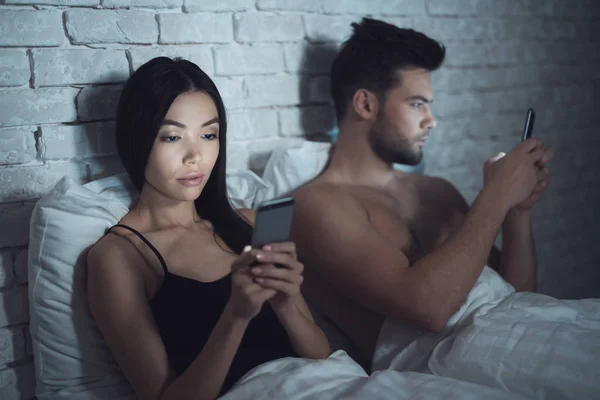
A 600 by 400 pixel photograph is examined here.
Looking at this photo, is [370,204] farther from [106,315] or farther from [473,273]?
[106,315]

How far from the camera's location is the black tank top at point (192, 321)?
1.07m

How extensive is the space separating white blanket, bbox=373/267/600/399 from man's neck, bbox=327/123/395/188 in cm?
38

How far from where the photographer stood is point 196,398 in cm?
97

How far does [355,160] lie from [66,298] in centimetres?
76

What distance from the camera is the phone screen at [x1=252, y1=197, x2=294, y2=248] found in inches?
34.3

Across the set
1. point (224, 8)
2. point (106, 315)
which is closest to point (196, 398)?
point (106, 315)

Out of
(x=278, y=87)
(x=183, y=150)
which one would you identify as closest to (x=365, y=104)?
(x=278, y=87)

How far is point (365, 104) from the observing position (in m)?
1.47

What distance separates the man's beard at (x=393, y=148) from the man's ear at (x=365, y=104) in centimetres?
4

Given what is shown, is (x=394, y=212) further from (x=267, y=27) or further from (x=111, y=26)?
(x=111, y=26)

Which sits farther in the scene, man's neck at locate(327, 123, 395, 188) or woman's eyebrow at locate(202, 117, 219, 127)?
man's neck at locate(327, 123, 395, 188)

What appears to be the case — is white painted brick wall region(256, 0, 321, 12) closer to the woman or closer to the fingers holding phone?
the woman

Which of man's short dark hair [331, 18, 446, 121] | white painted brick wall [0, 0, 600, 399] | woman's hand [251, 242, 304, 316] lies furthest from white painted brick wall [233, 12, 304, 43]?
woman's hand [251, 242, 304, 316]

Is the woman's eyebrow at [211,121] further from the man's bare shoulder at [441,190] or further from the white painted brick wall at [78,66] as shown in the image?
the man's bare shoulder at [441,190]
